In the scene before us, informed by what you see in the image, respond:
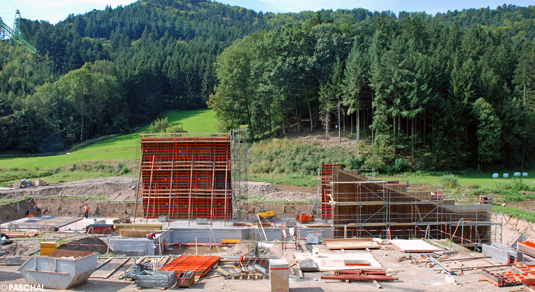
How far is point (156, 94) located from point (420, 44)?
205 ft

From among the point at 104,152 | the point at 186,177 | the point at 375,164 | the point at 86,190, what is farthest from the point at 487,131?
the point at 104,152

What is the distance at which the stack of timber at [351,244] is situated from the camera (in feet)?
55.7

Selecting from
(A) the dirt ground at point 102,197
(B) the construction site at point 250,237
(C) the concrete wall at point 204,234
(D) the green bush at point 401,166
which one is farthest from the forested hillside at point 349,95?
(C) the concrete wall at point 204,234

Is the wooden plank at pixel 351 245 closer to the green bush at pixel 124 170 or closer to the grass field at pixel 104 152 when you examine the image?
the green bush at pixel 124 170

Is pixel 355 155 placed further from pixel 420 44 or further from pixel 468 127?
pixel 420 44

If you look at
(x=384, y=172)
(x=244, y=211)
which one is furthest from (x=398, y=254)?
(x=384, y=172)

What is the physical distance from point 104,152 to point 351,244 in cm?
4838

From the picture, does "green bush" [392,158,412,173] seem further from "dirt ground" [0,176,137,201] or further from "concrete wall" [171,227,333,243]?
"dirt ground" [0,176,137,201]

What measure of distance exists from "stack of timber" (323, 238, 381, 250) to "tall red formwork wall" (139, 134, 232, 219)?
9.27 m

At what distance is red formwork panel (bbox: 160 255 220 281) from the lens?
13.6 meters

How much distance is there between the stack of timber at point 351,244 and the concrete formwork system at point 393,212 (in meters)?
2.71

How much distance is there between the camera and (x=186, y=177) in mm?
25469

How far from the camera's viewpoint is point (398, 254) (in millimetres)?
16000

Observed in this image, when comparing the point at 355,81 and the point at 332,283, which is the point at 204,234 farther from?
the point at 355,81
